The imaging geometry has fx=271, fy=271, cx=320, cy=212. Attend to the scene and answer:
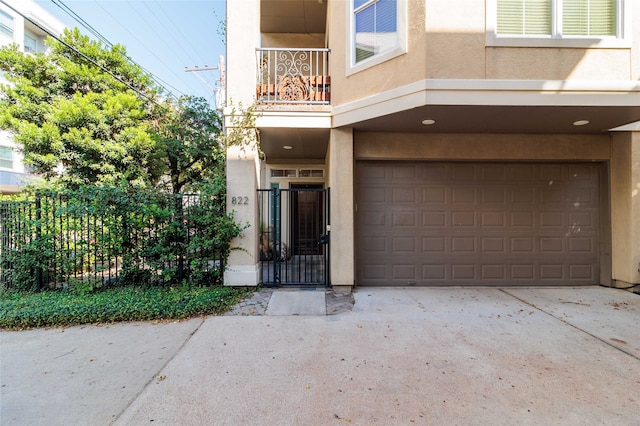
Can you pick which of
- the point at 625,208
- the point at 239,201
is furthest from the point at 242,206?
the point at 625,208

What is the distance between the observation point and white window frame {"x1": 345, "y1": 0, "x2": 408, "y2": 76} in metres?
4.52

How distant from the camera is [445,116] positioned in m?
4.77

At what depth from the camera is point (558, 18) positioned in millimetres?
4387

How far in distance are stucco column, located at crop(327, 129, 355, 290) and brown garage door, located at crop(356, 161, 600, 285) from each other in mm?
427

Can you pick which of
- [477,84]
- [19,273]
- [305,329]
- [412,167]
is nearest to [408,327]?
[305,329]

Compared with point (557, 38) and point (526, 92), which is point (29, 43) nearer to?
point (526, 92)

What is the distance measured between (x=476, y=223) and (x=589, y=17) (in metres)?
3.87

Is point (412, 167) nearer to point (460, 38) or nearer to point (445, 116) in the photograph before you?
point (445, 116)

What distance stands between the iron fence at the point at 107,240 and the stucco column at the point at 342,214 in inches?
87.6

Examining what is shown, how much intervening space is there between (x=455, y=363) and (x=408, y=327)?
0.92 m

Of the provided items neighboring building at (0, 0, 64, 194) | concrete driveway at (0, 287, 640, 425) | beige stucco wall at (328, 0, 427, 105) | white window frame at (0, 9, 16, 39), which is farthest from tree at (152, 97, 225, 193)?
white window frame at (0, 9, 16, 39)

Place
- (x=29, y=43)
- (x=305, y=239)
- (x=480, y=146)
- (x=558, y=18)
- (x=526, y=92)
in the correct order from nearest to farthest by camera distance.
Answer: (x=526, y=92) < (x=558, y=18) < (x=480, y=146) < (x=305, y=239) < (x=29, y=43)

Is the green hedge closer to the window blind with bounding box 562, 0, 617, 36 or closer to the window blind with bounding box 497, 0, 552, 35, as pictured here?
the window blind with bounding box 497, 0, 552, 35

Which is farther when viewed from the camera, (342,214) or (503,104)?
(342,214)
